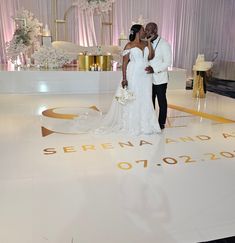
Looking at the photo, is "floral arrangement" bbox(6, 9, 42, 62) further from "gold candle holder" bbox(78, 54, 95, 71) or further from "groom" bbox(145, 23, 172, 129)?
"groom" bbox(145, 23, 172, 129)

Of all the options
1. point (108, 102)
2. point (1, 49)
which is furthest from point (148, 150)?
point (1, 49)

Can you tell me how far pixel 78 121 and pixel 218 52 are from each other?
364 inches

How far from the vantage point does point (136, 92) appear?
3.96 meters

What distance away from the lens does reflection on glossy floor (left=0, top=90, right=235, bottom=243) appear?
201 centimetres

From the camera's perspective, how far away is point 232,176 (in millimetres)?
2850

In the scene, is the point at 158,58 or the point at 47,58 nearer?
the point at 158,58

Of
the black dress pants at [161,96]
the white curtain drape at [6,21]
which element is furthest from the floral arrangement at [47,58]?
the black dress pants at [161,96]

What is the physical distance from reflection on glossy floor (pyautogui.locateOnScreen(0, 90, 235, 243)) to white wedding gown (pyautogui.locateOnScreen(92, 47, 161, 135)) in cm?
21

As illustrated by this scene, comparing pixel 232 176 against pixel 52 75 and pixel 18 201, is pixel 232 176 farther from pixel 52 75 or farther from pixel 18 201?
pixel 52 75

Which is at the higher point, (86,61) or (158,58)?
(158,58)

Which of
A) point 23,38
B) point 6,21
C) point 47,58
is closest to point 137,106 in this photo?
point 47,58

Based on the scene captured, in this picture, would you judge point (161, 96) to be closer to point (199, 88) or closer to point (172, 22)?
point (199, 88)

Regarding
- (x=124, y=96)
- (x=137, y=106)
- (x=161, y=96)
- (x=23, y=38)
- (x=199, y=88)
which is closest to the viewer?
(x=124, y=96)

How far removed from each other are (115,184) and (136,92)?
1644 mm
